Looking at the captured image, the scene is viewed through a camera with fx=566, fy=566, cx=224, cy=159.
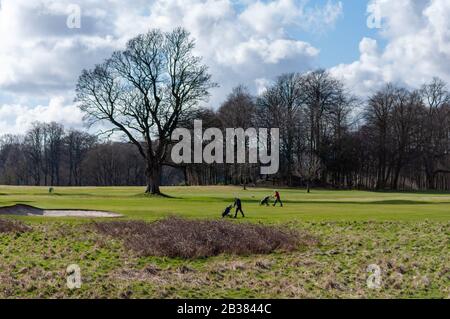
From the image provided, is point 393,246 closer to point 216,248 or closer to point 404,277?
point 404,277

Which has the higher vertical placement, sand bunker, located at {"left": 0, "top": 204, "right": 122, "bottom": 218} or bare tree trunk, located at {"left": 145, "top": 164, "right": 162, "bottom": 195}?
bare tree trunk, located at {"left": 145, "top": 164, "right": 162, "bottom": 195}

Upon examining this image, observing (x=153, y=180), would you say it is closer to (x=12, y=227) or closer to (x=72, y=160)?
(x=12, y=227)

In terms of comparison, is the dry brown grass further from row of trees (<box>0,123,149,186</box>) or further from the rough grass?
row of trees (<box>0,123,149,186</box>)

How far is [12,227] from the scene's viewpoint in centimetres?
2648

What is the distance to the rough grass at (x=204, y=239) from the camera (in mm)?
21625

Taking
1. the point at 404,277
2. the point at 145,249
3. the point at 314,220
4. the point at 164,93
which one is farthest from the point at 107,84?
the point at 404,277

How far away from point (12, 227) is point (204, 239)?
32.3 ft

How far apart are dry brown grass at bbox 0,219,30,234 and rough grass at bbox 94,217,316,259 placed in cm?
359

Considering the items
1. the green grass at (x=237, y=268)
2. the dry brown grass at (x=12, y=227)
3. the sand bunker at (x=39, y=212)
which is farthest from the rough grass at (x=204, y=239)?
the sand bunker at (x=39, y=212)

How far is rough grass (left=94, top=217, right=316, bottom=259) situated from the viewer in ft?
70.9

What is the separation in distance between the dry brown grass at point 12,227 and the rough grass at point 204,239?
3.59 metres

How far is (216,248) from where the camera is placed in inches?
872

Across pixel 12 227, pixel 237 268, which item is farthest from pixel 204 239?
pixel 12 227

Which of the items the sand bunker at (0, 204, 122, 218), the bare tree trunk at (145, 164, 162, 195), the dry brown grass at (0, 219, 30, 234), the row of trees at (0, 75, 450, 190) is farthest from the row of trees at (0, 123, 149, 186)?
the dry brown grass at (0, 219, 30, 234)
